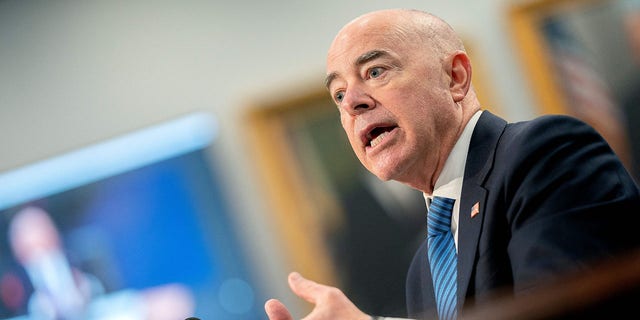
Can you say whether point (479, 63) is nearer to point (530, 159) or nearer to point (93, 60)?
point (93, 60)

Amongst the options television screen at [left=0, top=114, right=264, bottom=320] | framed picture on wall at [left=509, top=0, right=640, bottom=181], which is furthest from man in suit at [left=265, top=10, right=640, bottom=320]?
television screen at [left=0, top=114, right=264, bottom=320]

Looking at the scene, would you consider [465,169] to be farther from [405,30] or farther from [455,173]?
[405,30]

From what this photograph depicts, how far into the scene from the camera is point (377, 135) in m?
1.83

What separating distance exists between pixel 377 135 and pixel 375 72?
128 mm

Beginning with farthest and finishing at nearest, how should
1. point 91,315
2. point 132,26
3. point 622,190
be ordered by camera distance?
point 132,26 → point 91,315 → point 622,190

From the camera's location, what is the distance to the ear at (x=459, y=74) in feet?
6.21

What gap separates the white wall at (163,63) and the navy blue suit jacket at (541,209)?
8.86 ft

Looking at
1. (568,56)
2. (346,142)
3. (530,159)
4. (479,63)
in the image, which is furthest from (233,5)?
(530,159)

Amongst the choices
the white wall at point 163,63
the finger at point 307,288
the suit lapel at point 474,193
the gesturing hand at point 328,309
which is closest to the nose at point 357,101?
the suit lapel at point 474,193

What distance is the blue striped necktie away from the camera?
1586mm

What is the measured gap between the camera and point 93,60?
4.44m

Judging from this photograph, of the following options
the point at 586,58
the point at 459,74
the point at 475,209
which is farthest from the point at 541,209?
the point at 586,58

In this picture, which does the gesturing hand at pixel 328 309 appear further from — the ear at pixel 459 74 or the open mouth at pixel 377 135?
the ear at pixel 459 74

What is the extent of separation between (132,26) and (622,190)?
3389 millimetres
